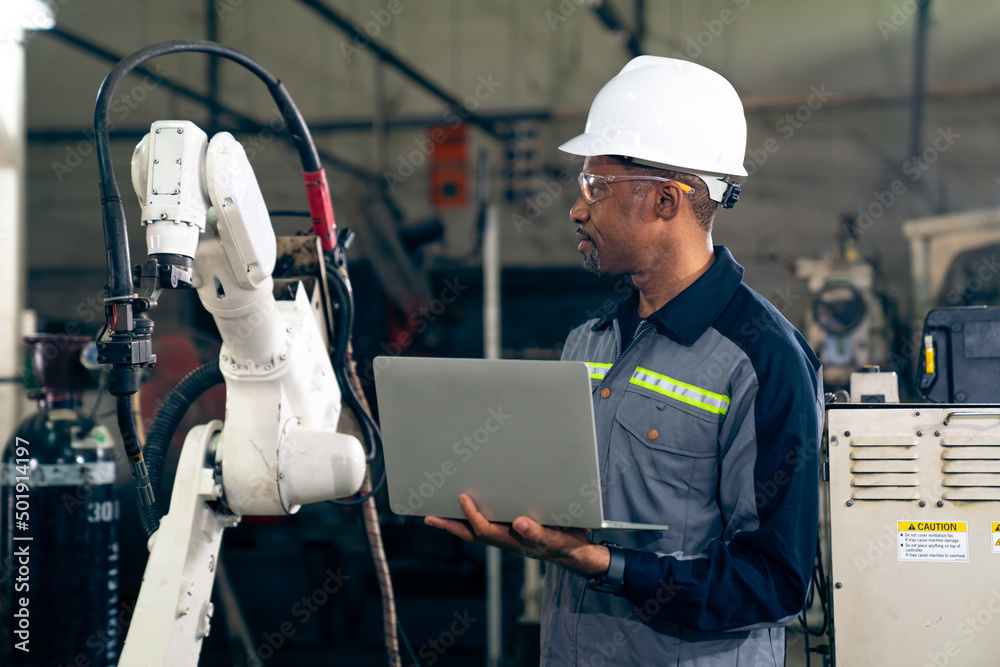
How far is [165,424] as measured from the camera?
157 centimetres

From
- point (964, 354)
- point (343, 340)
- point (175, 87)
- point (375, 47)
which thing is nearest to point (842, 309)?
point (964, 354)

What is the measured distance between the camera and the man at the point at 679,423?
1.20 m

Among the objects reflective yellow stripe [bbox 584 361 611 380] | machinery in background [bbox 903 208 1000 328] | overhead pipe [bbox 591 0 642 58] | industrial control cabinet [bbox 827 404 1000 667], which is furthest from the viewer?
overhead pipe [bbox 591 0 642 58]

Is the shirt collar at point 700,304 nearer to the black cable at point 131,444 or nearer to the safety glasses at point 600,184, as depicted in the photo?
the safety glasses at point 600,184

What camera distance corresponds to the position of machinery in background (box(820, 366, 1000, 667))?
5.41ft

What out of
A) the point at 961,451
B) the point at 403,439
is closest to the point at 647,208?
the point at 403,439

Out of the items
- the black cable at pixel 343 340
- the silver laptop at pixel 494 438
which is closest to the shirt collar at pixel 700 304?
the silver laptop at pixel 494 438

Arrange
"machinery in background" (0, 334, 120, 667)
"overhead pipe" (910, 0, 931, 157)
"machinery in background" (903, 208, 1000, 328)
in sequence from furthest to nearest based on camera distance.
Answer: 1. "overhead pipe" (910, 0, 931, 157)
2. "machinery in background" (903, 208, 1000, 328)
3. "machinery in background" (0, 334, 120, 667)

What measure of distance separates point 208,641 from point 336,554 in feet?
5.80

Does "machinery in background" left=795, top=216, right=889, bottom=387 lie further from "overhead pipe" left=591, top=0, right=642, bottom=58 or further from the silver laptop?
the silver laptop

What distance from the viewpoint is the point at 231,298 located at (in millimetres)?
1361

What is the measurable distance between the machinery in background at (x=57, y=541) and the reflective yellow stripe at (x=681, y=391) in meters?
1.75

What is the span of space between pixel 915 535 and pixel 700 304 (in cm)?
78

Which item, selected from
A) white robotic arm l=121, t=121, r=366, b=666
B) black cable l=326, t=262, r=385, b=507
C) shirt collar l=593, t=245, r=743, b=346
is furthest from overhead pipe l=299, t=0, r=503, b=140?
shirt collar l=593, t=245, r=743, b=346
